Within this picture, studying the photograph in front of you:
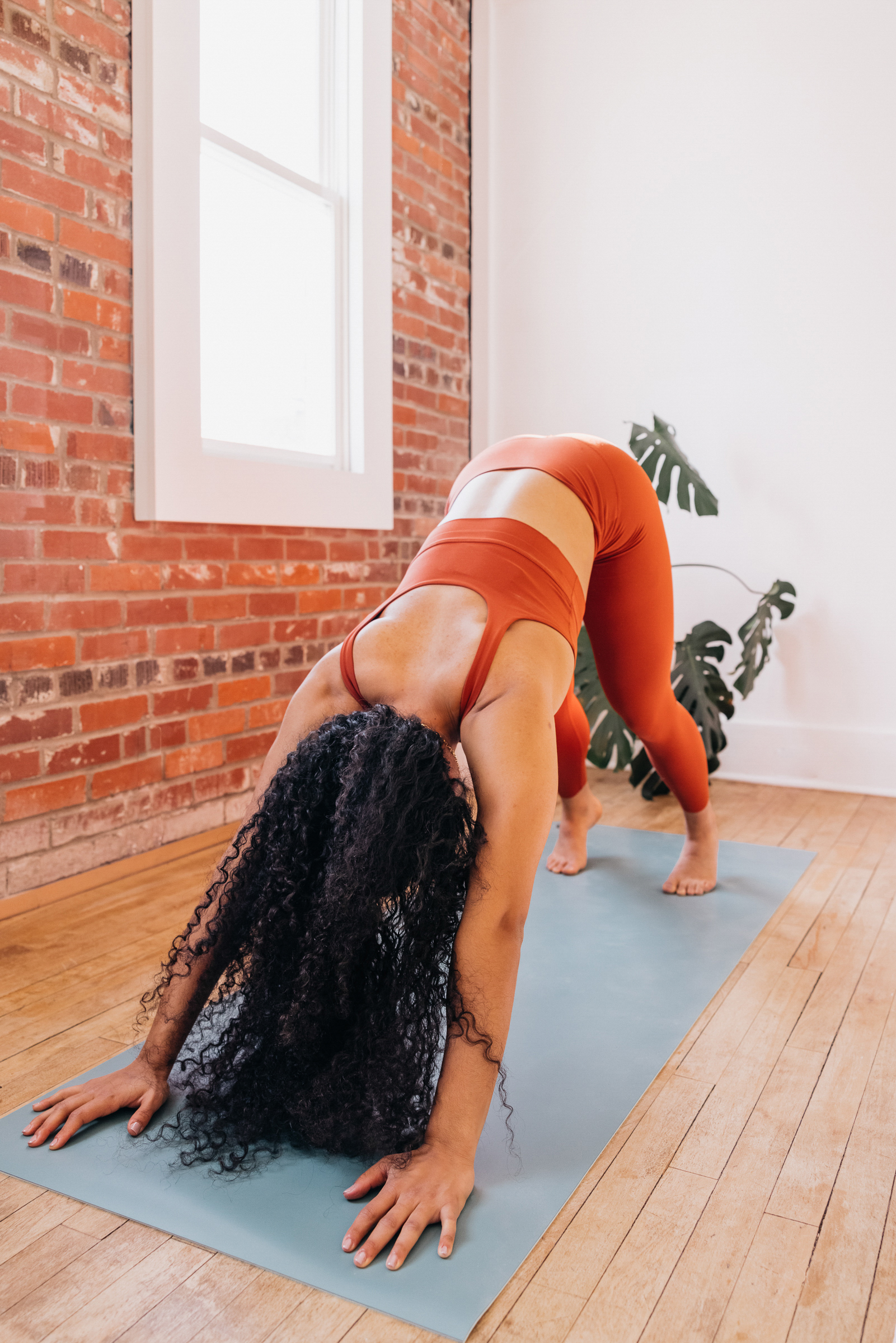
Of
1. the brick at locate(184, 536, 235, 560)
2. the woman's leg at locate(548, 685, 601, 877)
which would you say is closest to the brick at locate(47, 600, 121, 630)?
the brick at locate(184, 536, 235, 560)

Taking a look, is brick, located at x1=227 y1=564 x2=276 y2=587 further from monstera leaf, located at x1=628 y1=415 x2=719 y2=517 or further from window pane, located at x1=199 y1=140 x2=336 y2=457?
monstera leaf, located at x1=628 y1=415 x2=719 y2=517

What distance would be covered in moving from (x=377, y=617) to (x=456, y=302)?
318 cm

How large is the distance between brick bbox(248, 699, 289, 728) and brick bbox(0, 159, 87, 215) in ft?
4.79

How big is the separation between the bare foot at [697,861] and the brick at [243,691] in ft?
4.52

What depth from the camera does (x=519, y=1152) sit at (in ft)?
4.73

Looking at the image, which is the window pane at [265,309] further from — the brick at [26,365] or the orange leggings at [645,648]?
the orange leggings at [645,648]

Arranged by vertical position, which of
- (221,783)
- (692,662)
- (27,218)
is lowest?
(221,783)

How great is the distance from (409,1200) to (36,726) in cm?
160

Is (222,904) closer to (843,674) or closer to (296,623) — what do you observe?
(296,623)

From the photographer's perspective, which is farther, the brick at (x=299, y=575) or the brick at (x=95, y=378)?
the brick at (x=299, y=575)

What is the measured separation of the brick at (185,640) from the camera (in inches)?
111

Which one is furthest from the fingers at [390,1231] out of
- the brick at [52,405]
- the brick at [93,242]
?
the brick at [93,242]

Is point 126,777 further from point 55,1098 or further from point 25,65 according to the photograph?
point 25,65

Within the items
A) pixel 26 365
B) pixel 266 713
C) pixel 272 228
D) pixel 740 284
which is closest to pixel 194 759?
pixel 266 713
